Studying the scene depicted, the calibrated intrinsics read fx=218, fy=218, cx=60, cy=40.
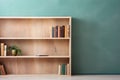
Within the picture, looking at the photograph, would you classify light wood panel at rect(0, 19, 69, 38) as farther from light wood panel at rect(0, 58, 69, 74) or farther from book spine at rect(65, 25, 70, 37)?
light wood panel at rect(0, 58, 69, 74)

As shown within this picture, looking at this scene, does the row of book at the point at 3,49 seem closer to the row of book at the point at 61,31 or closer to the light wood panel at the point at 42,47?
the light wood panel at the point at 42,47

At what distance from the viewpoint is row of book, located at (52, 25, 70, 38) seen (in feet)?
14.3

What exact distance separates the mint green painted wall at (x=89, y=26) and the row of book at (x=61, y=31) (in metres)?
0.26

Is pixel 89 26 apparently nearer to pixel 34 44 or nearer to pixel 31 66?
pixel 34 44

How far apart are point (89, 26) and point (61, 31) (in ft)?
2.11

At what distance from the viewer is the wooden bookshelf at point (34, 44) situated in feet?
15.0

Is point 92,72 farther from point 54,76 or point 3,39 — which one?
point 3,39

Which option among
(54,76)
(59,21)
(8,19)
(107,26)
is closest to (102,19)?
(107,26)

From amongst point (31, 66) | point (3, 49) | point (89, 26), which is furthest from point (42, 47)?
point (89, 26)

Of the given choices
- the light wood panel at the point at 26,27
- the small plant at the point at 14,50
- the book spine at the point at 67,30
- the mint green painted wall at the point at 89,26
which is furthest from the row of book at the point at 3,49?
the book spine at the point at 67,30

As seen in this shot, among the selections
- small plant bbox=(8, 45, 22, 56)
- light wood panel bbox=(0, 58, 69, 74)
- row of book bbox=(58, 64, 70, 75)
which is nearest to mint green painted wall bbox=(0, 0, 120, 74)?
row of book bbox=(58, 64, 70, 75)

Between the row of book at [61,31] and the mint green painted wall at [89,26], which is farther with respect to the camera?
the mint green painted wall at [89,26]

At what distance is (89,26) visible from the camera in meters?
4.60

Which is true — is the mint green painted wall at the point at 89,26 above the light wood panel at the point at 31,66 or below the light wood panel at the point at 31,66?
above
